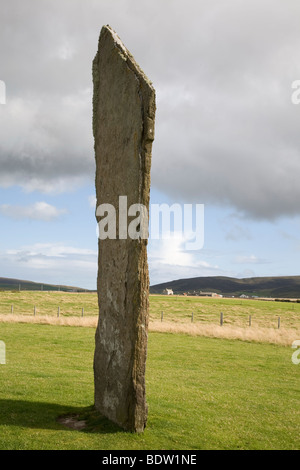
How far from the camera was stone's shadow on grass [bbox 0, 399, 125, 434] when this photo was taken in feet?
26.5

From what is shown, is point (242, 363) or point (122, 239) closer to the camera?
point (122, 239)

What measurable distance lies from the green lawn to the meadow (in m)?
0.02

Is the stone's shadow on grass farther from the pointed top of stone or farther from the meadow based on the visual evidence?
the pointed top of stone

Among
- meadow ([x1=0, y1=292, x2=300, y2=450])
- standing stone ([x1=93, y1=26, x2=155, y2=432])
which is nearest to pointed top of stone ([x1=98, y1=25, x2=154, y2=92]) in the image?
standing stone ([x1=93, y1=26, x2=155, y2=432])

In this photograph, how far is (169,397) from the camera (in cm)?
1061

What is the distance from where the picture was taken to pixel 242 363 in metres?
17.7

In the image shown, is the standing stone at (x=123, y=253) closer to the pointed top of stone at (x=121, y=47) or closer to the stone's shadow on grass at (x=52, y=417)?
the pointed top of stone at (x=121, y=47)

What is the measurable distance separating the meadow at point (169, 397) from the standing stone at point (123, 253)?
677 mm

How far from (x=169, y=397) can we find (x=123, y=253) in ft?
15.1

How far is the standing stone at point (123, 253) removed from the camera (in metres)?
7.71

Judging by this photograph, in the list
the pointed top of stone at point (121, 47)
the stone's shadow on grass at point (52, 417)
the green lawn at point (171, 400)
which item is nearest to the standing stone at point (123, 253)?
the pointed top of stone at point (121, 47)
